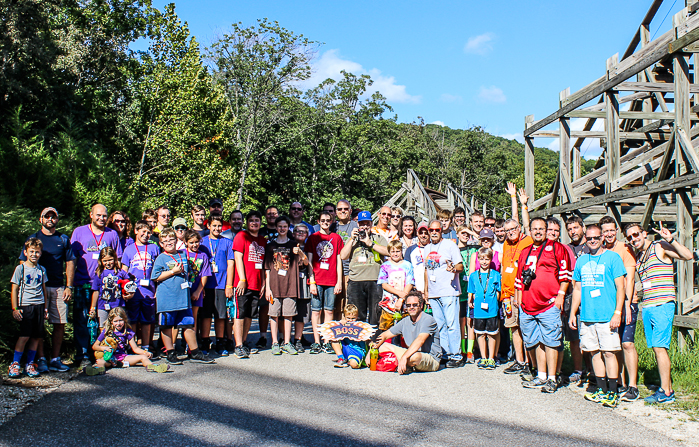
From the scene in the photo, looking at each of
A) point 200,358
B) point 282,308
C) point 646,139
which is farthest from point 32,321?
point 646,139

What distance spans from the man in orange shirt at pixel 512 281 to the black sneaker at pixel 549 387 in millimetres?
782

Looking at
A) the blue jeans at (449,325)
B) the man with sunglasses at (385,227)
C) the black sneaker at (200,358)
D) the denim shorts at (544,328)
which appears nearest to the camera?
the denim shorts at (544,328)

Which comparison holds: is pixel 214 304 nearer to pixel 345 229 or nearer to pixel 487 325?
pixel 345 229

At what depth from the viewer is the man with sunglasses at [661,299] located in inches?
212

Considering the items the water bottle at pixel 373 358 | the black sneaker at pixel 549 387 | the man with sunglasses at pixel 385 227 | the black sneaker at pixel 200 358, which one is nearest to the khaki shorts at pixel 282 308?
the black sneaker at pixel 200 358

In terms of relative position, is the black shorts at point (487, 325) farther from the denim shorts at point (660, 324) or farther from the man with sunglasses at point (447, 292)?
the denim shorts at point (660, 324)

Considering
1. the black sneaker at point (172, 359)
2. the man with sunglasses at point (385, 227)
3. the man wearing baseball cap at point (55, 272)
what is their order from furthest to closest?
the man with sunglasses at point (385, 227) → the black sneaker at point (172, 359) → the man wearing baseball cap at point (55, 272)

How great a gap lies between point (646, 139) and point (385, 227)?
815cm

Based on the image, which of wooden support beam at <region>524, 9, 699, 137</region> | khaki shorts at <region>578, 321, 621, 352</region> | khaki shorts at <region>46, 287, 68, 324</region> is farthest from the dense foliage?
wooden support beam at <region>524, 9, 699, 137</region>

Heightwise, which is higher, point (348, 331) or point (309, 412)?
point (348, 331)

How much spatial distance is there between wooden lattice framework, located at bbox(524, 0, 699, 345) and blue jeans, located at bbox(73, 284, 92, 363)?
306 inches

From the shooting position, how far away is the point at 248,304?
24.4 ft

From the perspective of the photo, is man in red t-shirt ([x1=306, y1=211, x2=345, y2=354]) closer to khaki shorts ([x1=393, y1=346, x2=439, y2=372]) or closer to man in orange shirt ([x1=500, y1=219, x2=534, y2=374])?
khaki shorts ([x1=393, y1=346, x2=439, y2=372])

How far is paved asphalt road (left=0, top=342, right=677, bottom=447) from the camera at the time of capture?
13.8 ft
